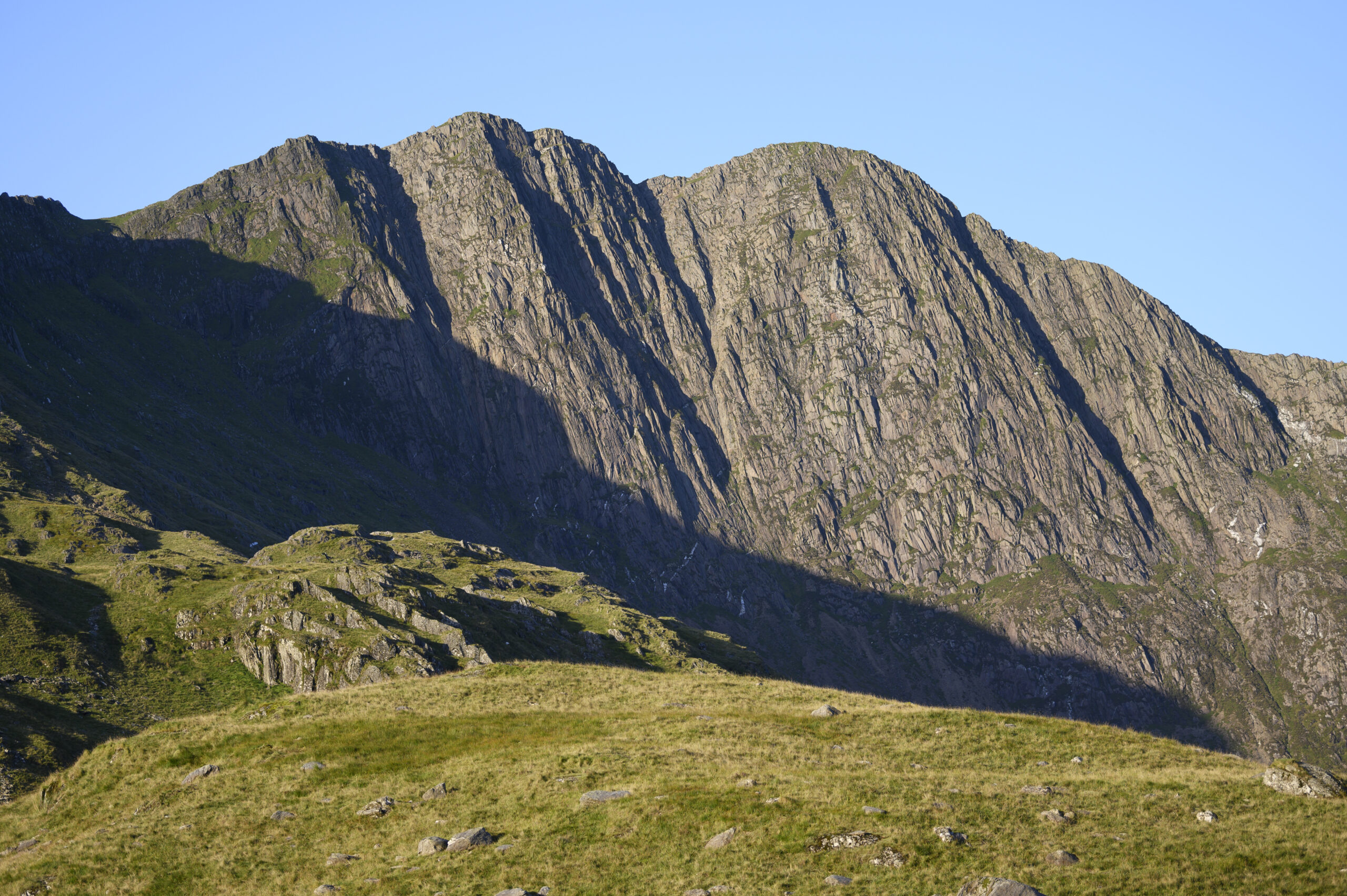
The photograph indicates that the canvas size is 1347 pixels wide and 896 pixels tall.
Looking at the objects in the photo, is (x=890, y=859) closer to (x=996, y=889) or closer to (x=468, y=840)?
(x=996, y=889)

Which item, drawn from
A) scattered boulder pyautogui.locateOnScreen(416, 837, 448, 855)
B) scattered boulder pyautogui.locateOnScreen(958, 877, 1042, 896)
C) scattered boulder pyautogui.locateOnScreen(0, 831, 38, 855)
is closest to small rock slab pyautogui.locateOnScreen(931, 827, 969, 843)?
scattered boulder pyautogui.locateOnScreen(958, 877, 1042, 896)

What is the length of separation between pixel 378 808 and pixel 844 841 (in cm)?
1990

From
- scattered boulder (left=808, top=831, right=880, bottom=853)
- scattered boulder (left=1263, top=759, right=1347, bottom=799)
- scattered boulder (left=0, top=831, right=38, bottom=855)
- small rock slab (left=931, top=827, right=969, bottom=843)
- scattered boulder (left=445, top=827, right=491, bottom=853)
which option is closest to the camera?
scattered boulder (left=808, top=831, right=880, bottom=853)

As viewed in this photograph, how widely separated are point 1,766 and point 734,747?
186 feet

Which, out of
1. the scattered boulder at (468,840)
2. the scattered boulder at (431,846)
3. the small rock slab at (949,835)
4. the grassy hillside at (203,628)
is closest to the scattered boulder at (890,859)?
the small rock slab at (949,835)

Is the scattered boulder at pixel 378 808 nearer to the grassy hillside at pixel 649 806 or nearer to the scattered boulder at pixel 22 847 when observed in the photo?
the grassy hillside at pixel 649 806

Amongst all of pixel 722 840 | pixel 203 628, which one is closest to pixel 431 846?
pixel 722 840

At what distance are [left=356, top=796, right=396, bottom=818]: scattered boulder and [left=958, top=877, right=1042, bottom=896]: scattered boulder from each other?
2404 centimetres

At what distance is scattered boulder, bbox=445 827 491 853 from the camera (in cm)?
3834

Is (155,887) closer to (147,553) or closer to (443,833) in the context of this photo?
(443,833)

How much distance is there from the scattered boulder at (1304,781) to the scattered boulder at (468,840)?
1263 inches

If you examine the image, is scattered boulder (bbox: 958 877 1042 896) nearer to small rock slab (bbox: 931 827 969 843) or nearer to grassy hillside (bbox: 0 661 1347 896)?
grassy hillside (bbox: 0 661 1347 896)

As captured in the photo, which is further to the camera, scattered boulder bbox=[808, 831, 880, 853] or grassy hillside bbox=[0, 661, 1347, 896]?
scattered boulder bbox=[808, 831, 880, 853]

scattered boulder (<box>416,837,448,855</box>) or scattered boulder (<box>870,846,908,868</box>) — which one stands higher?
scattered boulder (<box>870,846,908,868</box>)
